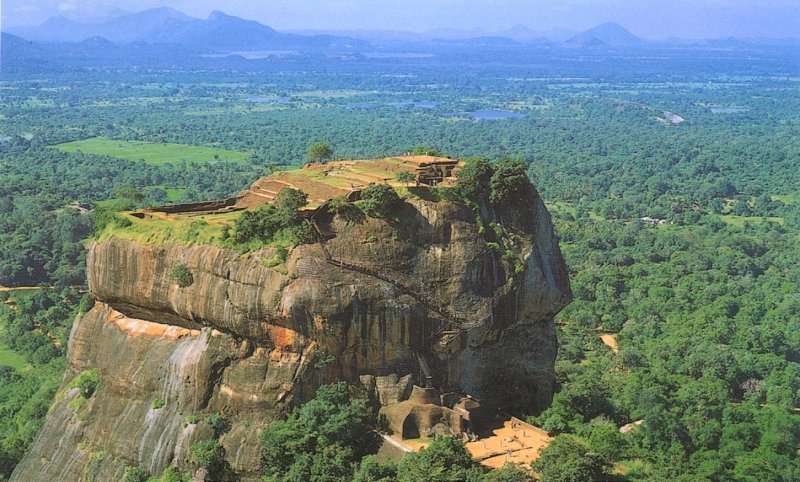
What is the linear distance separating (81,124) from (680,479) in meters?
147

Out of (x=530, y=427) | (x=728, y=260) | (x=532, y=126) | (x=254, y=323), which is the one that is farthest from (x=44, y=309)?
(x=532, y=126)

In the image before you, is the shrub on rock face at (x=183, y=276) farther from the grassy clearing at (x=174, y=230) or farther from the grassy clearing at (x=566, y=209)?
the grassy clearing at (x=566, y=209)

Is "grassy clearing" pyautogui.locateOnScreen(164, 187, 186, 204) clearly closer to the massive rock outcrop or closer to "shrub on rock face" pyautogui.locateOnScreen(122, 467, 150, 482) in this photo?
the massive rock outcrop

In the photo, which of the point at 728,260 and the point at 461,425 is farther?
the point at 728,260

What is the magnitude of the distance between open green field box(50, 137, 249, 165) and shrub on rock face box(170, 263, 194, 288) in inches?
3597

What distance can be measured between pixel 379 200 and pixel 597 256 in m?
49.0

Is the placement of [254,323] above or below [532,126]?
above

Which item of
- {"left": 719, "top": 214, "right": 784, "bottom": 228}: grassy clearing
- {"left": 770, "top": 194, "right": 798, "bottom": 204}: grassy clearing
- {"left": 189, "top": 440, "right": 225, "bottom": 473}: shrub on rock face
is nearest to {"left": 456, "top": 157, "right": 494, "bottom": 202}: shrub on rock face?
{"left": 189, "top": 440, "right": 225, "bottom": 473}: shrub on rock face

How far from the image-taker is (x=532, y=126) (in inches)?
6260

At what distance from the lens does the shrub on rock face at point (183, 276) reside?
99.2 feet

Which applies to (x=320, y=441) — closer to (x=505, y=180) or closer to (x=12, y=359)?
(x=505, y=180)

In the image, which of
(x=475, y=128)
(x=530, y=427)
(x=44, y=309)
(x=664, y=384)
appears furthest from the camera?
(x=475, y=128)

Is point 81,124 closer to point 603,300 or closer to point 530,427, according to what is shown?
point 603,300

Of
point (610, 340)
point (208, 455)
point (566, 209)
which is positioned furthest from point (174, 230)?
point (566, 209)
